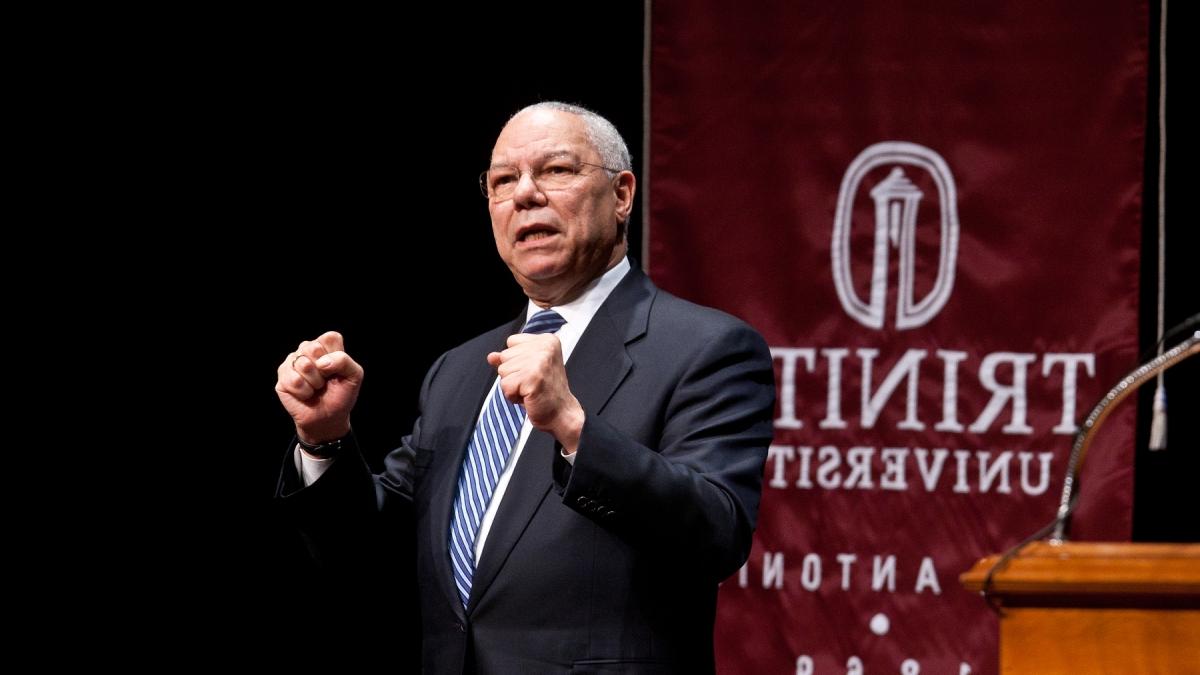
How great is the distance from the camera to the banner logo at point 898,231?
3258mm

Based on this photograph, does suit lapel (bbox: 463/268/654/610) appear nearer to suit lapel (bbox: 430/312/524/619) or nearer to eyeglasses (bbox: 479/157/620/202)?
suit lapel (bbox: 430/312/524/619)

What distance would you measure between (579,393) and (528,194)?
1.05 ft

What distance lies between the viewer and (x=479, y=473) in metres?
1.97

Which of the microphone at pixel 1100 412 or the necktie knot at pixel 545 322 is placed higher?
the necktie knot at pixel 545 322

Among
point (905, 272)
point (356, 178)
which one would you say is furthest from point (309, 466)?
point (905, 272)

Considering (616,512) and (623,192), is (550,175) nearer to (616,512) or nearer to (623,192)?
(623,192)

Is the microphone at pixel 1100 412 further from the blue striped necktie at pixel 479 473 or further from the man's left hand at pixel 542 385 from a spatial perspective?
the blue striped necktie at pixel 479 473

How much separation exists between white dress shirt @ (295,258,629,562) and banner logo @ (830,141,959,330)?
1269 millimetres

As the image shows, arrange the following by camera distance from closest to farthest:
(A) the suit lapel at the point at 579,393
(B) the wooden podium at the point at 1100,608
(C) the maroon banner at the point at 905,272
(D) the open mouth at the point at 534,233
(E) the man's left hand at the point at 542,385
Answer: (B) the wooden podium at the point at 1100,608
(E) the man's left hand at the point at 542,385
(A) the suit lapel at the point at 579,393
(D) the open mouth at the point at 534,233
(C) the maroon banner at the point at 905,272

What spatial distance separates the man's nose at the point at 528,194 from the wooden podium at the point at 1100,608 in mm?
900

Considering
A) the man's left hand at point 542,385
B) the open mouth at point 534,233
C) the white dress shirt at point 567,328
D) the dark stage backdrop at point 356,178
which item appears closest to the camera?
the man's left hand at point 542,385

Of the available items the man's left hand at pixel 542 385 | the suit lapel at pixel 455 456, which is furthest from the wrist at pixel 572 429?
the suit lapel at pixel 455 456

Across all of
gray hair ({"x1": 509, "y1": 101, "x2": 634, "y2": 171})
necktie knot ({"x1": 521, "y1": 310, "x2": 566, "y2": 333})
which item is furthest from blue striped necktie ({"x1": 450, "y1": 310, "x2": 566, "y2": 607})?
gray hair ({"x1": 509, "y1": 101, "x2": 634, "y2": 171})

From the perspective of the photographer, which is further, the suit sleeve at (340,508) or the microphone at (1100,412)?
the suit sleeve at (340,508)
